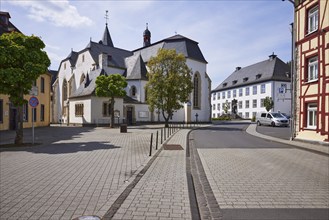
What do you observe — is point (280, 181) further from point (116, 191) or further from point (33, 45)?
point (33, 45)

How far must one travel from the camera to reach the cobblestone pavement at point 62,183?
4.30 meters

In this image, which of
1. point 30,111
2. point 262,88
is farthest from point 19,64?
point 262,88

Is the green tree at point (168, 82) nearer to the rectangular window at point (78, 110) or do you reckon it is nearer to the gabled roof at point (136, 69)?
the rectangular window at point (78, 110)

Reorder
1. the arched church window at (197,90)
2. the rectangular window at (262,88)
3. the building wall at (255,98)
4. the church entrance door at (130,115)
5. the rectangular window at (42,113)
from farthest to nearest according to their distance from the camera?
the rectangular window at (262,88) → the building wall at (255,98) → the arched church window at (197,90) → the church entrance door at (130,115) → the rectangular window at (42,113)

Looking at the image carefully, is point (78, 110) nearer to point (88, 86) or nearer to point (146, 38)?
point (88, 86)

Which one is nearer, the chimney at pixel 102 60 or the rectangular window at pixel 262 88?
the chimney at pixel 102 60

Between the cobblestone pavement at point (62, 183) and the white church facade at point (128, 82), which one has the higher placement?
the white church facade at point (128, 82)

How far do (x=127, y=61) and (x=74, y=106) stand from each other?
1574cm

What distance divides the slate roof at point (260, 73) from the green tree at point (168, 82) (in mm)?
30961

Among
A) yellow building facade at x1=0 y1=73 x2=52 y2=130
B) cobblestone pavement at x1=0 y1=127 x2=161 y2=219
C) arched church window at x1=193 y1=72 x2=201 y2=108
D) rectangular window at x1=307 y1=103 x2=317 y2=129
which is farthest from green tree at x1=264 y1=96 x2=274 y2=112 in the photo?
cobblestone pavement at x1=0 y1=127 x2=161 y2=219

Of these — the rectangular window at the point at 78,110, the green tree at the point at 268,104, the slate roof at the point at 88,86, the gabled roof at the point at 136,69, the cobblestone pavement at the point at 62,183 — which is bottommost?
the cobblestone pavement at the point at 62,183

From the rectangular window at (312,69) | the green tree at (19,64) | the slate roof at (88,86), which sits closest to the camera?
the green tree at (19,64)

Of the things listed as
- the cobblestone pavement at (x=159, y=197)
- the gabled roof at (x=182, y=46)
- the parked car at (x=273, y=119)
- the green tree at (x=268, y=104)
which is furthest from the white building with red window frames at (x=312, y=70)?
the green tree at (x=268, y=104)

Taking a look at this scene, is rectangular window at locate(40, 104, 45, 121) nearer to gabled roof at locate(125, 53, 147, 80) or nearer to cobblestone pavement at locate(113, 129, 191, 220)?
gabled roof at locate(125, 53, 147, 80)
